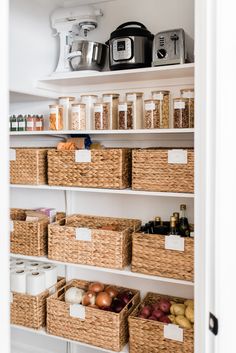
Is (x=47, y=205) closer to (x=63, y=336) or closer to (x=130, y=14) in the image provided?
(x=63, y=336)

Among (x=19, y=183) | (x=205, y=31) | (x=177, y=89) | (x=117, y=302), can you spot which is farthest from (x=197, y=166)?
(x=19, y=183)

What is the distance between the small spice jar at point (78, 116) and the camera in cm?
221

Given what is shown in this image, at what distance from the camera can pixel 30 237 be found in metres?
2.35

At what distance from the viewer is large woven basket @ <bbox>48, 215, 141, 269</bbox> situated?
211cm

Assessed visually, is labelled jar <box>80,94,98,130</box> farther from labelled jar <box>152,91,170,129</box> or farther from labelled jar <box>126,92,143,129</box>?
labelled jar <box>152,91,170,129</box>

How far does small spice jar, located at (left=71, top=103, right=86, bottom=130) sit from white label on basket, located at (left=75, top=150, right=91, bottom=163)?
0.15 metres

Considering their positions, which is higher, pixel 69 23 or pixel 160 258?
pixel 69 23

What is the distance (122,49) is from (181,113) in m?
0.48

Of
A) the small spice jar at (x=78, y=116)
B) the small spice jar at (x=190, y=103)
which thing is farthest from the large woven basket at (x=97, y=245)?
the small spice jar at (x=190, y=103)

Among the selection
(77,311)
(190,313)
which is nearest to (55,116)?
(77,311)

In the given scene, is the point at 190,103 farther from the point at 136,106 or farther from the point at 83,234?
the point at 83,234

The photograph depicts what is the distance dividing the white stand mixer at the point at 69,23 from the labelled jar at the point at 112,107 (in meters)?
0.38

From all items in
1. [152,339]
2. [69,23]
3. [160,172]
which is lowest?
[152,339]

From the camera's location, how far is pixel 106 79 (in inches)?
88.0
